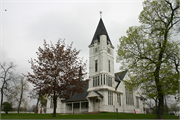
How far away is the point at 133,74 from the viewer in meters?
18.2

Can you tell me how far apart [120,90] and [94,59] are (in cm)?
913

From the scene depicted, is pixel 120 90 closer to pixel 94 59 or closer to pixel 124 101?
pixel 124 101

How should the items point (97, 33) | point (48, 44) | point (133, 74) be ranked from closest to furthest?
1. point (133, 74)
2. point (48, 44)
3. point (97, 33)

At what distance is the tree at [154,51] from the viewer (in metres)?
15.3

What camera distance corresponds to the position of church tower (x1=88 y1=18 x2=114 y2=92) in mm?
31266

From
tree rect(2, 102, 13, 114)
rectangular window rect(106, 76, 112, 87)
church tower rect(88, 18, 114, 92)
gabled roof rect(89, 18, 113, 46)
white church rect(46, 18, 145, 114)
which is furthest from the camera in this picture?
gabled roof rect(89, 18, 113, 46)

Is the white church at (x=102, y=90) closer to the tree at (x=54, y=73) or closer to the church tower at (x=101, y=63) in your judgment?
the church tower at (x=101, y=63)

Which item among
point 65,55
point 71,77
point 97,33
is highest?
point 97,33

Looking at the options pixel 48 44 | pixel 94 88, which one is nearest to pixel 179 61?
pixel 48 44

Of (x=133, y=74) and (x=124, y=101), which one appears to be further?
(x=124, y=101)

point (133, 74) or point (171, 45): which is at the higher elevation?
point (171, 45)

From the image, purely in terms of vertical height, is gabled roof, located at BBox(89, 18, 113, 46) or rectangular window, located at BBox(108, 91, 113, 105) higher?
gabled roof, located at BBox(89, 18, 113, 46)

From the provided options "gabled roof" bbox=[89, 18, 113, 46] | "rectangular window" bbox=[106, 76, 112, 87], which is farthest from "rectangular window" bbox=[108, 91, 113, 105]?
"gabled roof" bbox=[89, 18, 113, 46]

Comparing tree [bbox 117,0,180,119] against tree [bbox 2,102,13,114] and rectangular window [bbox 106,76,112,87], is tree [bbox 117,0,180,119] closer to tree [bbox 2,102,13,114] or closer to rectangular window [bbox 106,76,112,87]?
rectangular window [bbox 106,76,112,87]
